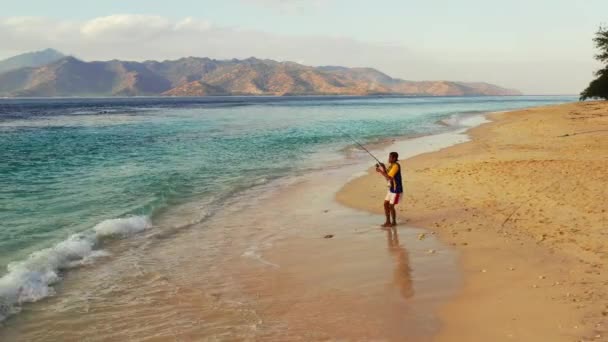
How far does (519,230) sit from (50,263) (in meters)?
9.77

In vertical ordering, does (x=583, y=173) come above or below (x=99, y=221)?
above

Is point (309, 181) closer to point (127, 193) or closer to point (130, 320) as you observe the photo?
point (127, 193)

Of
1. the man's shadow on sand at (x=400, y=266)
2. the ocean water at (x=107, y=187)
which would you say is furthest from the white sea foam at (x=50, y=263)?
the man's shadow on sand at (x=400, y=266)

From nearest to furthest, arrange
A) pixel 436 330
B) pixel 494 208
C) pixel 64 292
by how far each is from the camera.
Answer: pixel 436 330, pixel 64 292, pixel 494 208

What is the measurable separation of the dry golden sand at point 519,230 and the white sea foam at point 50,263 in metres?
6.37

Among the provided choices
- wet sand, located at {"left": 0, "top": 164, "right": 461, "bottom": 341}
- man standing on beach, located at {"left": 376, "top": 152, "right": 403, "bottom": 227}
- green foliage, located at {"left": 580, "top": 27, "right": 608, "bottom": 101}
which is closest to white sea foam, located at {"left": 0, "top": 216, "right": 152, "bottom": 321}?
wet sand, located at {"left": 0, "top": 164, "right": 461, "bottom": 341}

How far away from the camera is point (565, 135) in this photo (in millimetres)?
28094

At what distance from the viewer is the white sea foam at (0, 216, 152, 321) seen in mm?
8164

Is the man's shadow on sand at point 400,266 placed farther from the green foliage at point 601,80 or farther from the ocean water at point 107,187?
the green foliage at point 601,80

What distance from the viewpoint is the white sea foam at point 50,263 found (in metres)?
8.16

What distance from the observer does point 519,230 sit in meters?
10.8

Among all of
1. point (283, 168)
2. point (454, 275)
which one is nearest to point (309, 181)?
point (283, 168)

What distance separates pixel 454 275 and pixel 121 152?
26331 millimetres

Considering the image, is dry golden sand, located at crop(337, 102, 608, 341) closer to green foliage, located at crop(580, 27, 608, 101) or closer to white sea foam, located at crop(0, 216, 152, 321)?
white sea foam, located at crop(0, 216, 152, 321)
